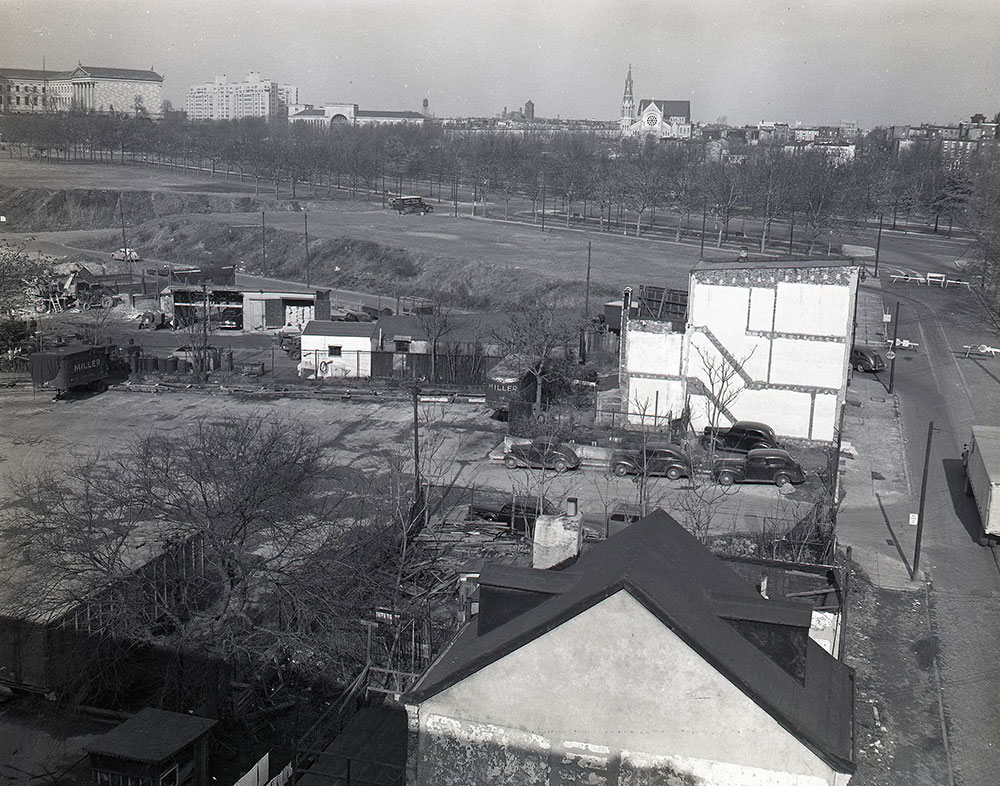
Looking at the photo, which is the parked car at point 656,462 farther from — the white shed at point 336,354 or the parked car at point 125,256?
the parked car at point 125,256

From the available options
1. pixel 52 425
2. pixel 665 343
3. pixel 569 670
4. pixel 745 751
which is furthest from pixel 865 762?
pixel 52 425

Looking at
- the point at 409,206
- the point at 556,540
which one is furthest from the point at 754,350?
the point at 409,206

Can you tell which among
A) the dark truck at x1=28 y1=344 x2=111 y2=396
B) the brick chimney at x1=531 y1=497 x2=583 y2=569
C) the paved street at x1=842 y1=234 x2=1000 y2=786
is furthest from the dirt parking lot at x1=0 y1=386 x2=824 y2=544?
the brick chimney at x1=531 y1=497 x2=583 y2=569

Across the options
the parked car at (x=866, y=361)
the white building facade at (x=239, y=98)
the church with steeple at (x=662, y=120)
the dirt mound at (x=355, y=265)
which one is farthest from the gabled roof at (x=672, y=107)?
the parked car at (x=866, y=361)

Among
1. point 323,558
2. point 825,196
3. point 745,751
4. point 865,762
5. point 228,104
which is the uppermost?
point 228,104

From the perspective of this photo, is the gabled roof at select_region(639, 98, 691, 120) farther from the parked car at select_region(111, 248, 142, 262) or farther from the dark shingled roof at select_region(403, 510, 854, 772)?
the dark shingled roof at select_region(403, 510, 854, 772)

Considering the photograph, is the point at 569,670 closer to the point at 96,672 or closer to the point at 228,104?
the point at 96,672

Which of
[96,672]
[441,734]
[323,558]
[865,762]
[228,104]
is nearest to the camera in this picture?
[441,734]

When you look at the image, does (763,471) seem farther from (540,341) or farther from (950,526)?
(540,341)
